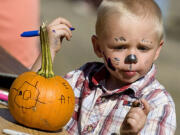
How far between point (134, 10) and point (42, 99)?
0.80 meters

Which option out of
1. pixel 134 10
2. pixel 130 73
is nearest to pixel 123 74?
pixel 130 73

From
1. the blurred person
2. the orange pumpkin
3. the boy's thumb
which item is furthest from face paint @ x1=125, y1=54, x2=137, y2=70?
the blurred person

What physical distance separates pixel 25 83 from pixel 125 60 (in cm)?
62

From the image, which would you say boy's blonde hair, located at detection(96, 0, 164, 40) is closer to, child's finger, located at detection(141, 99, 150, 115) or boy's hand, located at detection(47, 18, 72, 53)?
boy's hand, located at detection(47, 18, 72, 53)

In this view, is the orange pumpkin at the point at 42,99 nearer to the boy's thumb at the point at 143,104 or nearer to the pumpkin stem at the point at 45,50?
the pumpkin stem at the point at 45,50

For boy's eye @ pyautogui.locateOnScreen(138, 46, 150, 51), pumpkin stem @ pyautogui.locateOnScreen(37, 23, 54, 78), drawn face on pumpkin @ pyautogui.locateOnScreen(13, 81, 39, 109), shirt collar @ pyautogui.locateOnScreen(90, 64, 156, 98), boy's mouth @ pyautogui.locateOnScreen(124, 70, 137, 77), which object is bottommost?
shirt collar @ pyautogui.locateOnScreen(90, 64, 156, 98)

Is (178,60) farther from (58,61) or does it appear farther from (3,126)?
(3,126)

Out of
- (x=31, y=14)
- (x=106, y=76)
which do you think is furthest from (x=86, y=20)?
(x=106, y=76)

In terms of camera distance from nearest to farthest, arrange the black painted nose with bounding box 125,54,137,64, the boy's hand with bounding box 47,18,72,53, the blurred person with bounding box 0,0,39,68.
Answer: the black painted nose with bounding box 125,54,137,64 < the boy's hand with bounding box 47,18,72,53 < the blurred person with bounding box 0,0,39,68

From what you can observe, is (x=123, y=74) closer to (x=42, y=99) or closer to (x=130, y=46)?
(x=130, y=46)

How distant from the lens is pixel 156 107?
2.22 metres

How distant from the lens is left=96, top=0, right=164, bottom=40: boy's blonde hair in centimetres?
228

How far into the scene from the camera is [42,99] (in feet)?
5.96

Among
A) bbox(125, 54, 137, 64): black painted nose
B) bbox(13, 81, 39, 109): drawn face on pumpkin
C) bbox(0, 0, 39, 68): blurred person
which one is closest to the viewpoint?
bbox(13, 81, 39, 109): drawn face on pumpkin
